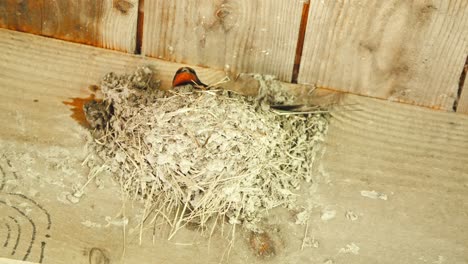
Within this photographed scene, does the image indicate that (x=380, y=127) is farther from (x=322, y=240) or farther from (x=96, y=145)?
(x=96, y=145)

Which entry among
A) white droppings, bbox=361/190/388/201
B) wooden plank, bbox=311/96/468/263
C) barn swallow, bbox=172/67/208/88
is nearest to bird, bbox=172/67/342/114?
barn swallow, bbox=172/67/208/88

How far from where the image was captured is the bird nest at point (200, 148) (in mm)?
1817

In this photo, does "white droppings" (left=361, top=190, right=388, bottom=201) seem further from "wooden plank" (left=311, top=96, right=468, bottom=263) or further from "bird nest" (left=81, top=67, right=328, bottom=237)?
"bird nest" (left=81, top=67, right=328, bottom=237)

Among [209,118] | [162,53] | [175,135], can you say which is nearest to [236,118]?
[209,118]

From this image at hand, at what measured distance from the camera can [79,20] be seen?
6.35 ft

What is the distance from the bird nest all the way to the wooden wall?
0.12 meters

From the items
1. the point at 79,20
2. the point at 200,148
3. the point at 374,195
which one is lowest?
the point at 374,195

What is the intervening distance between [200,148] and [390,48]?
2.44ft

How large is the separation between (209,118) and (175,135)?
4.9 inches

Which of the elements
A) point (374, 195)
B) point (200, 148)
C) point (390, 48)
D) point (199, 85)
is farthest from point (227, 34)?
point (374, 195)

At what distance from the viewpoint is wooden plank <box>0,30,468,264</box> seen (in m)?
1.96

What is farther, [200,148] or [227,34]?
[227,34]

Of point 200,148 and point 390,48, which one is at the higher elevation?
point 390,48

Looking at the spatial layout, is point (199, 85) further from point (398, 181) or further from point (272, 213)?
point (398, 181)
